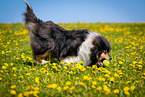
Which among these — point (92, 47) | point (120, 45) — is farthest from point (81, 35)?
point (120, 45)

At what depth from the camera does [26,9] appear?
369 cm

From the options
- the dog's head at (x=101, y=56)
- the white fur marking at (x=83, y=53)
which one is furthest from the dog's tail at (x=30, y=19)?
the dog's head at (x=101, y=56)

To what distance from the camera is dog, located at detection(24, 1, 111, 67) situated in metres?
3.57

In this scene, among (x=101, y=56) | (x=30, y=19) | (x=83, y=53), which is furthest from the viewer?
(x=101, y=56)

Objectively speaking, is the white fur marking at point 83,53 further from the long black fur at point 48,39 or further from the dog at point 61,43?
the long black fur at point 48,39

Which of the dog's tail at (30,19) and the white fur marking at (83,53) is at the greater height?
the dog's tail at (30,19)

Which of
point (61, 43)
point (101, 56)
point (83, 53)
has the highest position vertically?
point (61, 43)

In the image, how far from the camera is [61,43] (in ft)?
12.0

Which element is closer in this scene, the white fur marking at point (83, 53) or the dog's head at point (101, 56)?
the white fur marking at point (83, 53)

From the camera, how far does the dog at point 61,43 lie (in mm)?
3572

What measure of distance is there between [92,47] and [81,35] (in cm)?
49

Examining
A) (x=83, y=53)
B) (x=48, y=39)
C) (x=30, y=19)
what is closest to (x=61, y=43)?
(x=48, y=39)

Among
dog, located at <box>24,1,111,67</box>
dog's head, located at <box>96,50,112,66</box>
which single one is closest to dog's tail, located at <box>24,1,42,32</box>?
dog, located at <box>24,1,111,67</box>

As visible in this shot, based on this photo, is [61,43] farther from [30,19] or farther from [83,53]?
[30,19]
